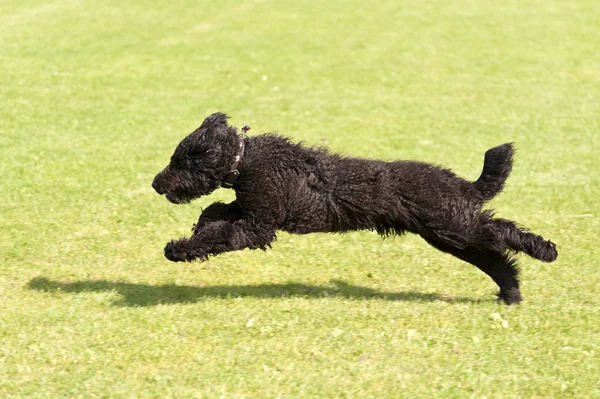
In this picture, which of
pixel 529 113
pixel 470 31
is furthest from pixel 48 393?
pixel 470 31

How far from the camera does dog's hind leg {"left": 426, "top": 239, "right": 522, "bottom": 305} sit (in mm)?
7004

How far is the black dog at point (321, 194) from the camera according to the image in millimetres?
6664

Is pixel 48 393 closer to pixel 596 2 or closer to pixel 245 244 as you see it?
pixel 245 244

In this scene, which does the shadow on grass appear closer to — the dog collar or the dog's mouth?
the dog's mouth

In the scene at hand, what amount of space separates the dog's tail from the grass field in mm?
1074

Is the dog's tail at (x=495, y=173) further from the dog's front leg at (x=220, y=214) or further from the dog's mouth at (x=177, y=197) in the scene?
the dog's mouth at (x=177, y=197)

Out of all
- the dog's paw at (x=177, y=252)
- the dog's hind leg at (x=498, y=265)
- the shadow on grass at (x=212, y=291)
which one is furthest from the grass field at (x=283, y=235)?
the dog's paw at (x=177, y=252)

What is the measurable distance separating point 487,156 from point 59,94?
1062 cm

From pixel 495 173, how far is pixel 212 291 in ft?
9.32

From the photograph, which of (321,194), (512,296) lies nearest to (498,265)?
(512,296)

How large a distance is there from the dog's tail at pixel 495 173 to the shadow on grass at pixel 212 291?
1.12 meters

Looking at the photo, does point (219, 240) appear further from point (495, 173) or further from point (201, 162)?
point (495, 173)

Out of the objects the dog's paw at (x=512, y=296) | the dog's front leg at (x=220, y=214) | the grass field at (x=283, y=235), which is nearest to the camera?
the grass field at (x=283, y=235)

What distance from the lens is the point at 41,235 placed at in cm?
898
